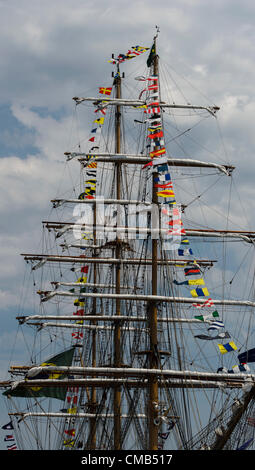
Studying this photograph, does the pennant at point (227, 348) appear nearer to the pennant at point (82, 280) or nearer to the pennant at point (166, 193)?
the pennant at point (166, 193)

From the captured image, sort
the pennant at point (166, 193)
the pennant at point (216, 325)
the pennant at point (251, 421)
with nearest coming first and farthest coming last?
the pennant at point (251, 421) → the pennant at point (166, 193) → the pennant at point (216, 325)

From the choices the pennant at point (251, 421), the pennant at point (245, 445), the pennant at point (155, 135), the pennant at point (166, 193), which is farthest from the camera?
the pennant at point (155, 135)

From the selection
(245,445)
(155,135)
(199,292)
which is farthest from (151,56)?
(245,445)

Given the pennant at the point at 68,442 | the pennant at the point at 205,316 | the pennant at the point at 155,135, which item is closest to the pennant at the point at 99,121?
the pennant at the point at 155,135

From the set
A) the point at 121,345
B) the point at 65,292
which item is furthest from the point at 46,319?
the point at 121,345

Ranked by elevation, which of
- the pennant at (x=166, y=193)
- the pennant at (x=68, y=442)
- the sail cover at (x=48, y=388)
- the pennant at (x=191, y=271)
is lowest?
the pennant at (x=68, y=442)

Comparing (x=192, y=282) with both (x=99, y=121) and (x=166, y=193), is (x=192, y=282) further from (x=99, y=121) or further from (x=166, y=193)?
(x=99, y=121)

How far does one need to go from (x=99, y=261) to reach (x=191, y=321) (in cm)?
1160

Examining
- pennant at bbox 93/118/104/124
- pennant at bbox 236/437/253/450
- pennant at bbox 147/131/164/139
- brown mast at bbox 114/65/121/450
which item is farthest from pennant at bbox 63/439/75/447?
pennant at bbox 236/437/253/450

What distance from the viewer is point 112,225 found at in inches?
2509

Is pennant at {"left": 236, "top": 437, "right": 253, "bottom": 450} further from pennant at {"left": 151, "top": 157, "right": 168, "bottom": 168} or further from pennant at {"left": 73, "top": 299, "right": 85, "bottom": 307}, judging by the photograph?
pennant at {"left": 73, "top": 299, "right": 85, "bottom": 307}
